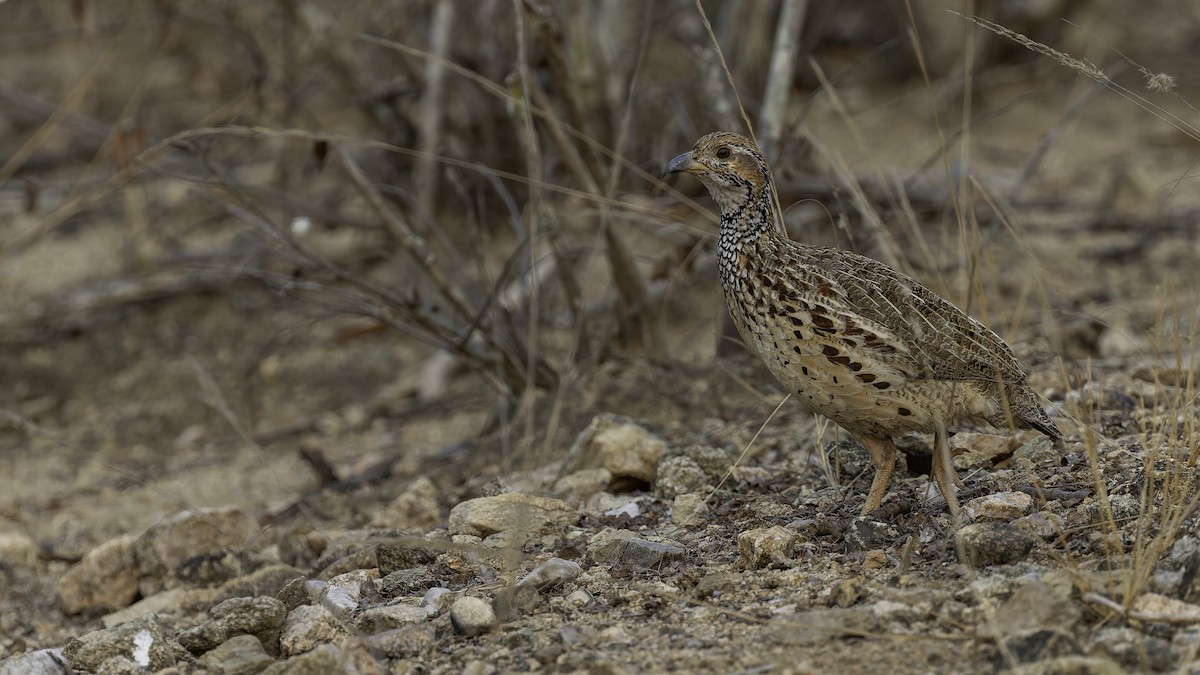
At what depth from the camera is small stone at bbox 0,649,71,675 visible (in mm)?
3801

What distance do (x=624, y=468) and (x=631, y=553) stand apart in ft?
3.07

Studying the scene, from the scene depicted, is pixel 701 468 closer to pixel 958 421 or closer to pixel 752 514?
pixel 752 514

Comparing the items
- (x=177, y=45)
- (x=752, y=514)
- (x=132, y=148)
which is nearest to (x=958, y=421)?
(x=752, y=514)

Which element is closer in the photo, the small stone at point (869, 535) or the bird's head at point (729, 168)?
the small stone at point (869, 535)

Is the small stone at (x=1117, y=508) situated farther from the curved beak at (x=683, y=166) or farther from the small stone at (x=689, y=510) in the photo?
the curved beak at (x=683, y=166)

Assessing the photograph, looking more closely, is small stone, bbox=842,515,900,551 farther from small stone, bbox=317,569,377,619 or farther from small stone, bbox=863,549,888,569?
small stone, bbox=317,569,377,619

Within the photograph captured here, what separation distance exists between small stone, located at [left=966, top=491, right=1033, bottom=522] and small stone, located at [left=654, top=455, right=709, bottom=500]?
1.02 metres

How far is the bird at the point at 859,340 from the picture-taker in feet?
13.2

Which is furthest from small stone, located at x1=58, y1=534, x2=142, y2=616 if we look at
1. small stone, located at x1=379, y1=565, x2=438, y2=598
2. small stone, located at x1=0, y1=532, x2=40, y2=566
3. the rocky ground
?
small stone, located at x1=379, y1=565, x2=438, y2=598

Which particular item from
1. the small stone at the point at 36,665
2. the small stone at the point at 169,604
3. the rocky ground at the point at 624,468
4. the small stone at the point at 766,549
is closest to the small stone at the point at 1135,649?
the rocky ground at the point at 624,468

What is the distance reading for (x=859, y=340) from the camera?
4016mm

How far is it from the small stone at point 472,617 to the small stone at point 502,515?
77 centimetres

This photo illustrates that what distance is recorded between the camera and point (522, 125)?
Answer: 5.66 meters

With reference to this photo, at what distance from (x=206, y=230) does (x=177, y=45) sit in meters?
1.71
